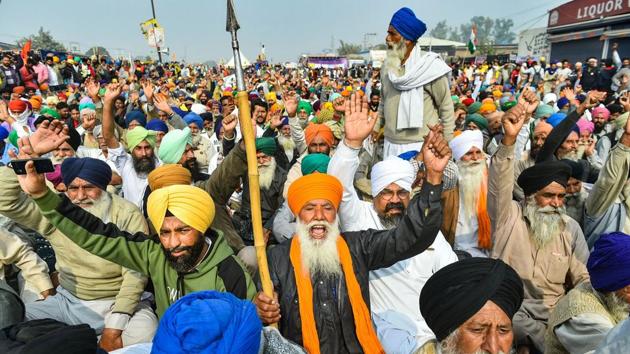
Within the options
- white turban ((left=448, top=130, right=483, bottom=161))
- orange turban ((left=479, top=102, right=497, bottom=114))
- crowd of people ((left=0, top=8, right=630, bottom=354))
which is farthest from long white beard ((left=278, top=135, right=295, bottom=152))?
orange turban ((left=479, top=102, right=497, bottom=114))

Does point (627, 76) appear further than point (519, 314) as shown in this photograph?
Yes

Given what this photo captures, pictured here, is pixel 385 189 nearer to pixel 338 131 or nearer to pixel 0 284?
pixel 0 284

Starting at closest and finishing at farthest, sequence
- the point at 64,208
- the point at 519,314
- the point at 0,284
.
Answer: the point at 64,208 < the point at 0,284 < the point at 519,314

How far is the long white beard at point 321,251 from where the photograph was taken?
101 inches

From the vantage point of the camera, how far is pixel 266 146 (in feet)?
15.9

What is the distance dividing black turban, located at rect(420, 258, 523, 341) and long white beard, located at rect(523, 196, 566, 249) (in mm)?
1404

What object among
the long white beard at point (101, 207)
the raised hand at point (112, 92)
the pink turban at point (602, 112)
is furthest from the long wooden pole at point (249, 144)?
the pink turban at point (602, 112)

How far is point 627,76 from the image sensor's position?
1115 cm

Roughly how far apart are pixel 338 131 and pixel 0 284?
196 inches

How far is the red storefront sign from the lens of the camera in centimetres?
2375

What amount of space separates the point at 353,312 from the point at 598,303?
1.27 meters

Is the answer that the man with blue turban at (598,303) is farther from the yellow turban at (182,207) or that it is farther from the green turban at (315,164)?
the green turban at (315,164)

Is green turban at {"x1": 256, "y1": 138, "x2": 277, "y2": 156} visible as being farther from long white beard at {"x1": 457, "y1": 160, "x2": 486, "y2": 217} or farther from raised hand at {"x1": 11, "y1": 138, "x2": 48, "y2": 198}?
raised hand at {"x1": 11, "y1": 138, "x2": 48, "y2": 198}

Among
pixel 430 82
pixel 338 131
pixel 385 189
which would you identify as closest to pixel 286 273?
pixel 385 189
